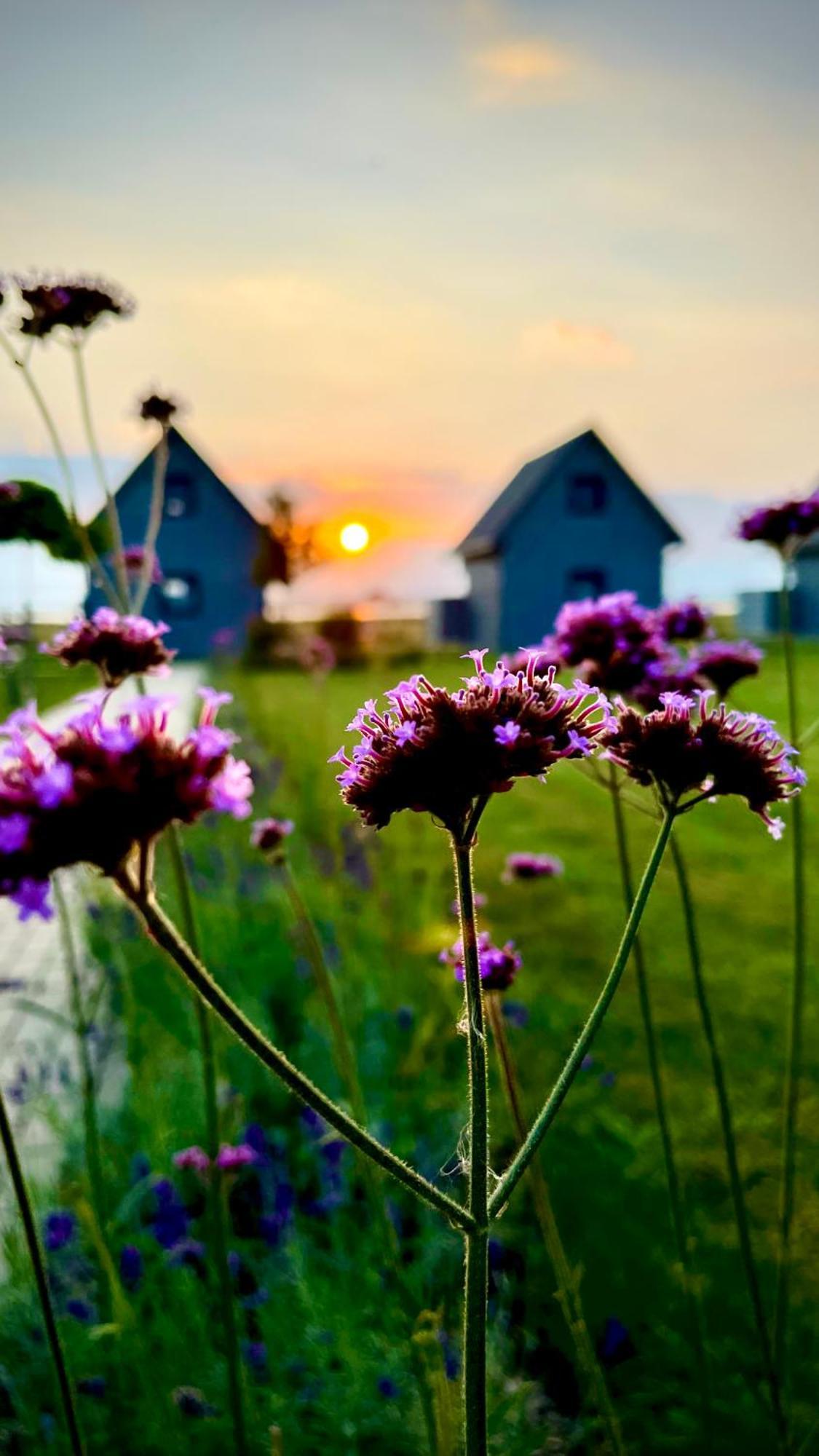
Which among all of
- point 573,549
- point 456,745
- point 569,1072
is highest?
point 573,549

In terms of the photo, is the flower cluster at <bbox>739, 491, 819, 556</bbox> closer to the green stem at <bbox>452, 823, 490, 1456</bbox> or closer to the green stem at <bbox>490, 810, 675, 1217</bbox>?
the green stem at <bbox>490, 810, 675, 1217</bbox>

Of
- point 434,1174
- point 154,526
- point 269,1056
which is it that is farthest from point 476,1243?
point 434,1174

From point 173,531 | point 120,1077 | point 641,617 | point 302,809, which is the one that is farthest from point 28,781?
point 173,531

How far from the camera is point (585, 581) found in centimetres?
2788

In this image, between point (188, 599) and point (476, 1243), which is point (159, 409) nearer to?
point (476, 1243)

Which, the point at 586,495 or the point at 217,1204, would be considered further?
the point at 586,495

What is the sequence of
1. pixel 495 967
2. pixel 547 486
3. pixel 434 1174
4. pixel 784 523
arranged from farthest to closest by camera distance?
pixel 547 486 → pixel 434 1174 → pixel 784 523 → pixel 495 967

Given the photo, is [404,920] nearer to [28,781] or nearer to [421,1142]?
[421,1142]

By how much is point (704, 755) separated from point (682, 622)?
1339 millimetres

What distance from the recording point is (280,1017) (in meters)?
5.00

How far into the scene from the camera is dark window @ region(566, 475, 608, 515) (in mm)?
28188

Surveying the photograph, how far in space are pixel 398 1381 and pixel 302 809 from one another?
21.8 feet

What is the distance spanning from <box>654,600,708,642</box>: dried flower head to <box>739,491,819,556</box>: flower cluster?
32 centimetres

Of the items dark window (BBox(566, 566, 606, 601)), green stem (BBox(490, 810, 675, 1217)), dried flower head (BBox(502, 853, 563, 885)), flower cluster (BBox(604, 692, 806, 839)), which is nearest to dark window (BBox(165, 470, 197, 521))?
dried flower head (BBox(502, 853, 563, 885))
